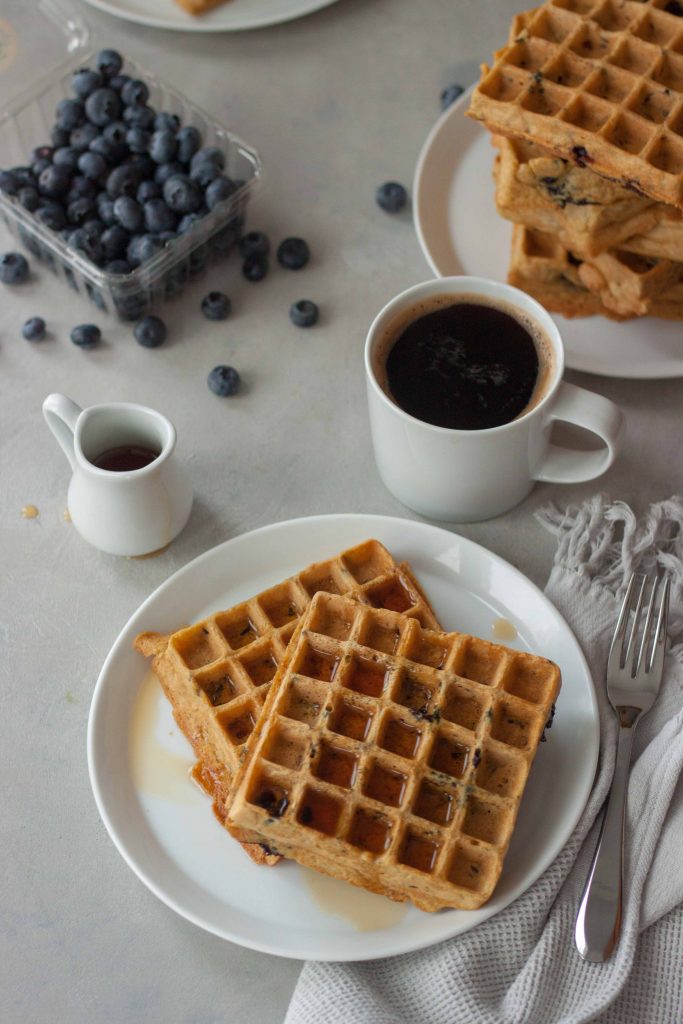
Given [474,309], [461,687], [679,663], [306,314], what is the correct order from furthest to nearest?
[306,314], [474,309], [679,663], [461,687]

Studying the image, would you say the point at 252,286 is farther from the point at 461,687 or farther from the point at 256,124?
the point at 461,687

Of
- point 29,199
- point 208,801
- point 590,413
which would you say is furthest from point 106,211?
point 208,801

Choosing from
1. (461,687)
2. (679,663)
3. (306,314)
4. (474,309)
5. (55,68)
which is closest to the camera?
(461,687)

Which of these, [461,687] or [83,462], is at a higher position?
[83,462]

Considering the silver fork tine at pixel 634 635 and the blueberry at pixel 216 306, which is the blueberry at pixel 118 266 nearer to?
the blueberry at pixel 216 306

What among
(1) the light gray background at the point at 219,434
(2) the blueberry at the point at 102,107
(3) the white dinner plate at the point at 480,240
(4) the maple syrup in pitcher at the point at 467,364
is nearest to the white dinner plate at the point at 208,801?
(1) the light gray background at the point at 219,434

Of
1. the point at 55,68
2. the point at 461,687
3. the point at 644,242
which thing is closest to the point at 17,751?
the point at 461,687
